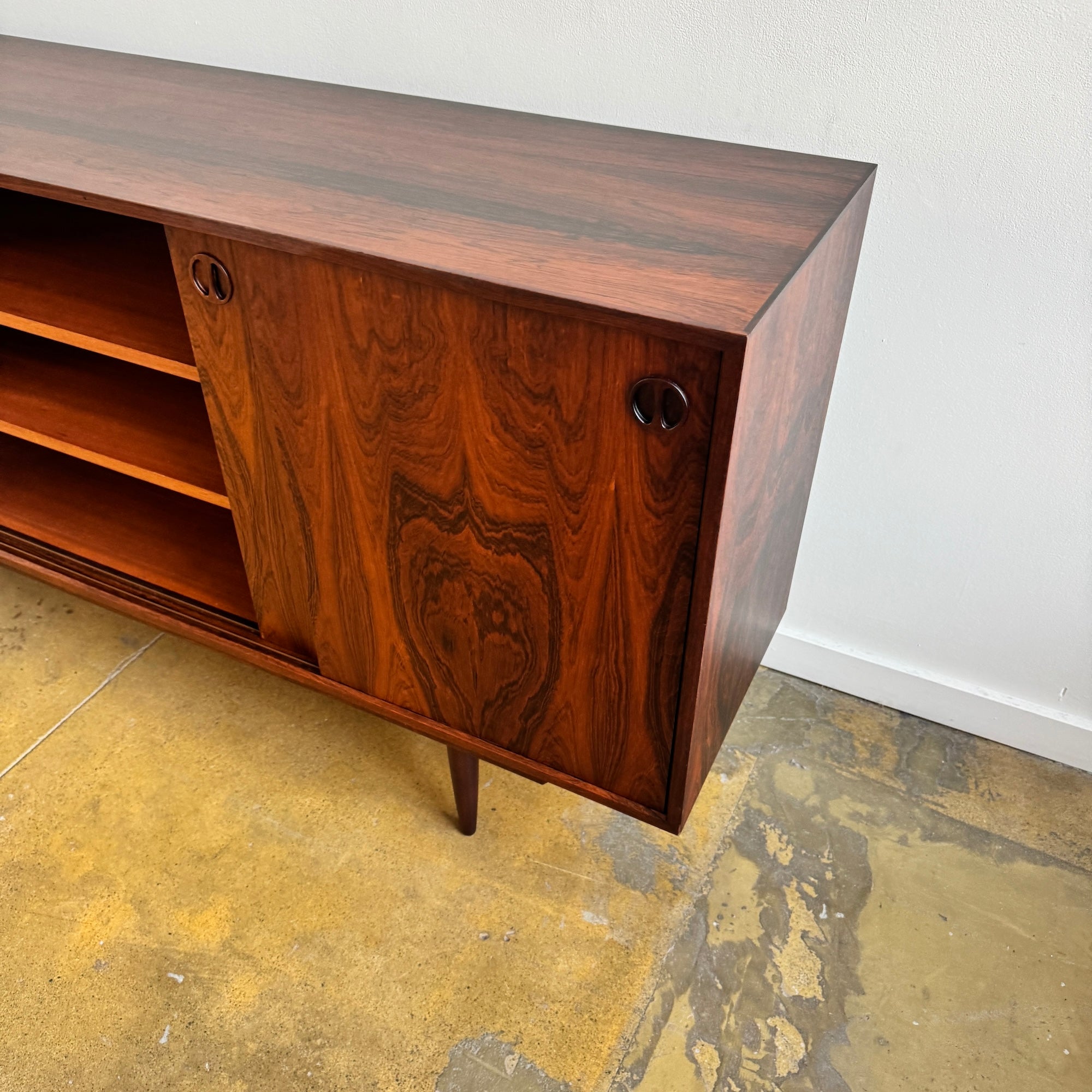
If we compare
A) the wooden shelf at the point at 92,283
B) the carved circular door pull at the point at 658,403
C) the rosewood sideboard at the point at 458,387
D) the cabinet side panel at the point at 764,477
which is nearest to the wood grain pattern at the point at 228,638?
the rosewood sideboard at the point at 458,387

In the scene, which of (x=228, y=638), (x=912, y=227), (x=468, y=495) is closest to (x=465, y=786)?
(x=228, y=638)

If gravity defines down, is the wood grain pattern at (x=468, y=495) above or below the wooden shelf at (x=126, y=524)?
above

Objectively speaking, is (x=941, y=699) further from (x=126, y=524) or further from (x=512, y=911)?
(x=126, y=524)

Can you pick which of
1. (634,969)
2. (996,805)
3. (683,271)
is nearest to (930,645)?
(996,805)

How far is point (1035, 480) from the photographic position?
112cm

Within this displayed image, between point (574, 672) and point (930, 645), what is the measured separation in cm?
65

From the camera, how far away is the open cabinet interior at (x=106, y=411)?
1059mm

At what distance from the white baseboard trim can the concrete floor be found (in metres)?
0.02

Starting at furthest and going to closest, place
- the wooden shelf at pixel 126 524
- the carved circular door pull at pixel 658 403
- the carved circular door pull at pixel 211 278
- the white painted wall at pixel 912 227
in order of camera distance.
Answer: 1. the wooden shelf at pixel 126 524
2. the white painted wall at pixel 912 227
3. the carved circular door pull at pixel 211 278
4. the carved circular door pull at pixel 658 403

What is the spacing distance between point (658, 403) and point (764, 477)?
195 millimetres

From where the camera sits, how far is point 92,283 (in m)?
1.11

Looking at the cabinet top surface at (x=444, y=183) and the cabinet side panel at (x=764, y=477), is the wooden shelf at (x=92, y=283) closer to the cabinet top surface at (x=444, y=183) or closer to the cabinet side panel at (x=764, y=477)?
the cabinet top surface at (x=444, y=183)

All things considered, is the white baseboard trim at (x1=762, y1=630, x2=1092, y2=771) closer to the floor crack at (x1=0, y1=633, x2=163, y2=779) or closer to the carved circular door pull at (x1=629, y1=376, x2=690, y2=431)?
the carved circular door pull at (x1=629, y1=376, x2=690, y2=431)

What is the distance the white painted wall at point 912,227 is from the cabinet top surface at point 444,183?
1.9 inches
